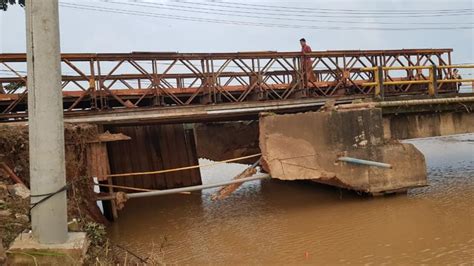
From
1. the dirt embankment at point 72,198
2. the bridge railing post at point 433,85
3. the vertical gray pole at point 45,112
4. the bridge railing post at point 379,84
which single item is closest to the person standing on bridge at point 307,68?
the bridge railing post at point 379,84

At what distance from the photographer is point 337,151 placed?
11.3 metres

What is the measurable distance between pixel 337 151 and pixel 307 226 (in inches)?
97.5

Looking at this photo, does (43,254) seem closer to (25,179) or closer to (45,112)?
(45,112)

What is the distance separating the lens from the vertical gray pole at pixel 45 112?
394 cm

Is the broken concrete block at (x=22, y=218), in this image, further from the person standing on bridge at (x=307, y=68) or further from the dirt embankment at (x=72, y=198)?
the person standing on bridge at (x=307, y=68)

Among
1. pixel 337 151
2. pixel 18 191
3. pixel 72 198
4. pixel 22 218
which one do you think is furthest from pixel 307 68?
pixel 22 218

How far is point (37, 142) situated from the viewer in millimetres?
3980

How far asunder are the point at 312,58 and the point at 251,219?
17.6 feet

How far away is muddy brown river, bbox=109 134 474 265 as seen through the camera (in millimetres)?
7645

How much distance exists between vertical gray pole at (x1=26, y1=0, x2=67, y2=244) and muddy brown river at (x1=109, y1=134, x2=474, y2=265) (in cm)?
382

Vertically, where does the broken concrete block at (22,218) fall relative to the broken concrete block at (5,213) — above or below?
below

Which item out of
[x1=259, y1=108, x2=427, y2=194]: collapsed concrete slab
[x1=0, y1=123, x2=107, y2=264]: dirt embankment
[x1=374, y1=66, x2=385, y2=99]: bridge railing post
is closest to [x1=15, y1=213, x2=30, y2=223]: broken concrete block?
[x1=0, y1=123, x2=107, y2=264]: dirt embankment

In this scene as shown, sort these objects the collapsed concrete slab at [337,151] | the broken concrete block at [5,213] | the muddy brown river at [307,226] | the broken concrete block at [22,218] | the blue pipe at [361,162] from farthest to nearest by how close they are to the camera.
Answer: the blue pipe at [361,162] → the collapsed concrete slab at [337,151] → the muddy brown river at [307,226] → the broken concrete block at [5,213] → the broken concrete block at [22,218]

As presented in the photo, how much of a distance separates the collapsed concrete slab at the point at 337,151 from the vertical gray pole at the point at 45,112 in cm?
705
